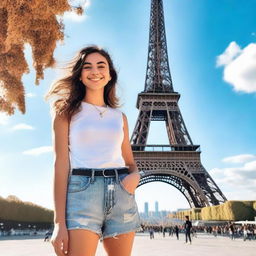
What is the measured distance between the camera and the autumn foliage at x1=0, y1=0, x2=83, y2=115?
227 inches

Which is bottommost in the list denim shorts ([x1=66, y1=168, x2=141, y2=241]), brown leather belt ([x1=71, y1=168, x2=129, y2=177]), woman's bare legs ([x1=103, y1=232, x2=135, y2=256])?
woman's bare legs ([x1=103, y1=232, x2=135, y2=256])

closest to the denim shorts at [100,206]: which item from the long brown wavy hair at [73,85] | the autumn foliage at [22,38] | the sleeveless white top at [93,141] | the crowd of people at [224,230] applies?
the sleeveless white top at [93,141]

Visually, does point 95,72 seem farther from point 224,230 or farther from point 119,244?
point 224,230

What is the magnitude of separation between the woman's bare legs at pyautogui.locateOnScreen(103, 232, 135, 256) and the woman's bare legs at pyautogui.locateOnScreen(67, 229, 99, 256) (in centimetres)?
16

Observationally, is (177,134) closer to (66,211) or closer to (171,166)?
(171,166)

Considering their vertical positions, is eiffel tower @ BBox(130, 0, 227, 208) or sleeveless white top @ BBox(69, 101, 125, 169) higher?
eiffel tower @ BBox(130, 0, 227, 208)

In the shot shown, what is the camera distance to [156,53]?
51500mm

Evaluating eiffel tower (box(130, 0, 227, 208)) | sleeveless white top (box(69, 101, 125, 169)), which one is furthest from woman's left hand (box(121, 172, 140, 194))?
eiffel tower (box(130, 0, 227, 208))

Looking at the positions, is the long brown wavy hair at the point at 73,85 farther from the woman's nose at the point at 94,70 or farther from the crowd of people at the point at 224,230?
the crowd of people at the point at 224,230

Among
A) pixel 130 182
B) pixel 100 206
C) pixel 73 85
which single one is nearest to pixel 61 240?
pixel 100 206

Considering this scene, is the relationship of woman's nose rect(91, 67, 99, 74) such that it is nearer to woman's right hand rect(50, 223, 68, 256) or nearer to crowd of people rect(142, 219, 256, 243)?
woman's right hand rect(50, 223, 68, 256)

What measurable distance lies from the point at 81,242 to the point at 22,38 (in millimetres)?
4963

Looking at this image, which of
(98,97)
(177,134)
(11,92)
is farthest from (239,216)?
(98,97)

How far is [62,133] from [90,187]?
40cm
